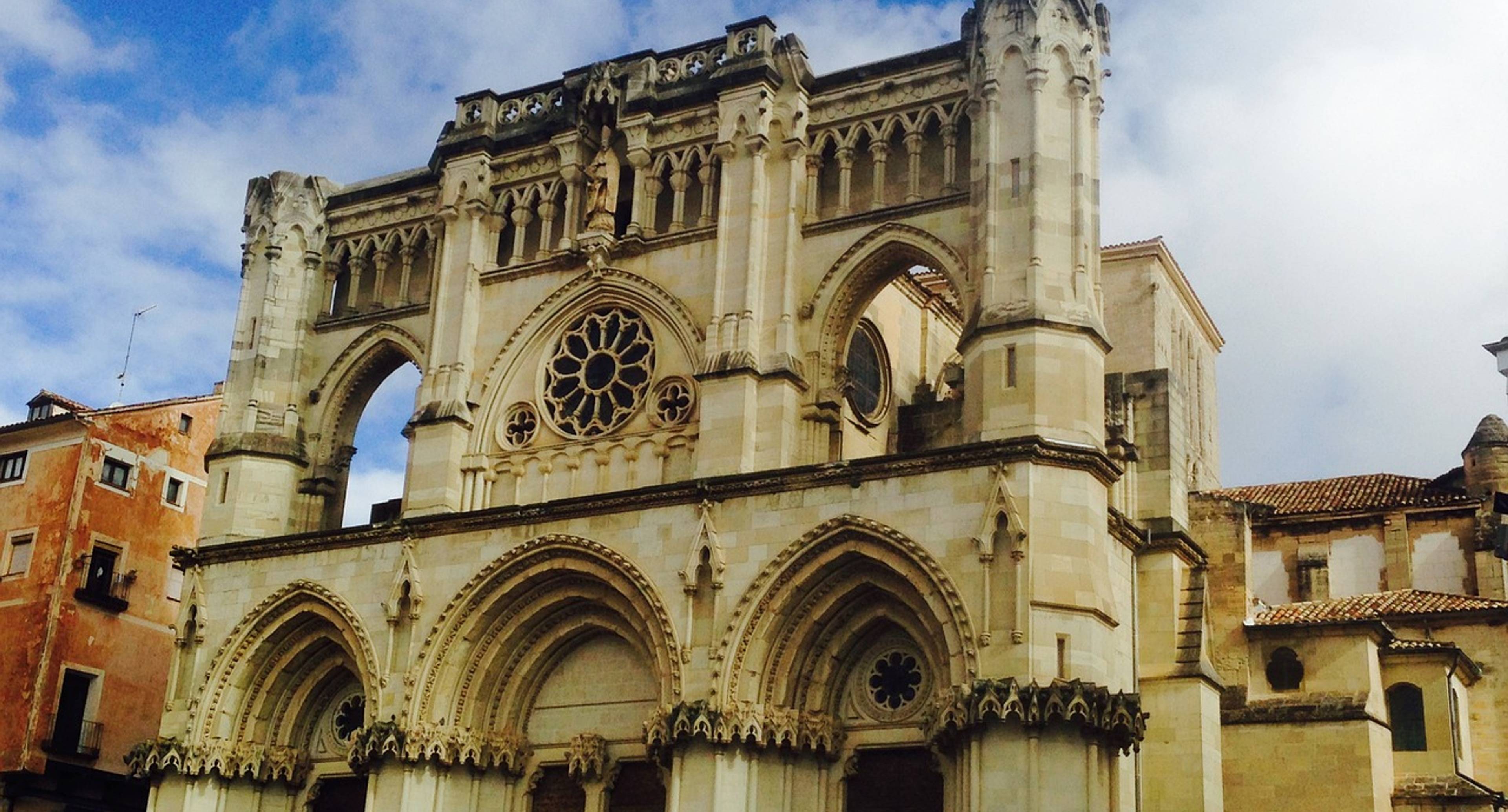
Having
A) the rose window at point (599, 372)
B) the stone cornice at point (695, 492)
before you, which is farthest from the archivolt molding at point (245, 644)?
the rose window at point (599, 372)

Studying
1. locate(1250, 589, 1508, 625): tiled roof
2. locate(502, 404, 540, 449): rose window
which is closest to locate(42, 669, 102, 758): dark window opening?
locate(502, 404, 540, 449): rose window

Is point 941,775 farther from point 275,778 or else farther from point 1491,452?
point 1491,452

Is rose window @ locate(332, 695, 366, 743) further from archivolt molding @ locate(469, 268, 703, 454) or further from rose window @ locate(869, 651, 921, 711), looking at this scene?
rose window @ locate(869, 651, 921, 711)

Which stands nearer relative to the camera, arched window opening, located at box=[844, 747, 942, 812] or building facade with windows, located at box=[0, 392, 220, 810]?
arched window opening, located at box=[844, 747, 942, 812]

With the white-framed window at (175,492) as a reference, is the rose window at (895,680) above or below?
below

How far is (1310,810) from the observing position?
28.8 metres

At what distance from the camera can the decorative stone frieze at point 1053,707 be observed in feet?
73.1

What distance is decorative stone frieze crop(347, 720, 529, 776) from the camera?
26844 mm

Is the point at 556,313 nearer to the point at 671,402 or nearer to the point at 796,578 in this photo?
the point at 671,402

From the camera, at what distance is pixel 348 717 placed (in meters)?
29.8

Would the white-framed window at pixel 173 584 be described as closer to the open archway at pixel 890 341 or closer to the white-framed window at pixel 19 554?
the white-framed window at pixel 19 554

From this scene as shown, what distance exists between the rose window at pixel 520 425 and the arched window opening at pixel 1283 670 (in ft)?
42.0

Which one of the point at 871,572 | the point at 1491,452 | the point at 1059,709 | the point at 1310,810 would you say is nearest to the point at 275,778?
the point at 871,572

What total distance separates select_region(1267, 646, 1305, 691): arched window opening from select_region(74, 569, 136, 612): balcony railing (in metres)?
21.6
